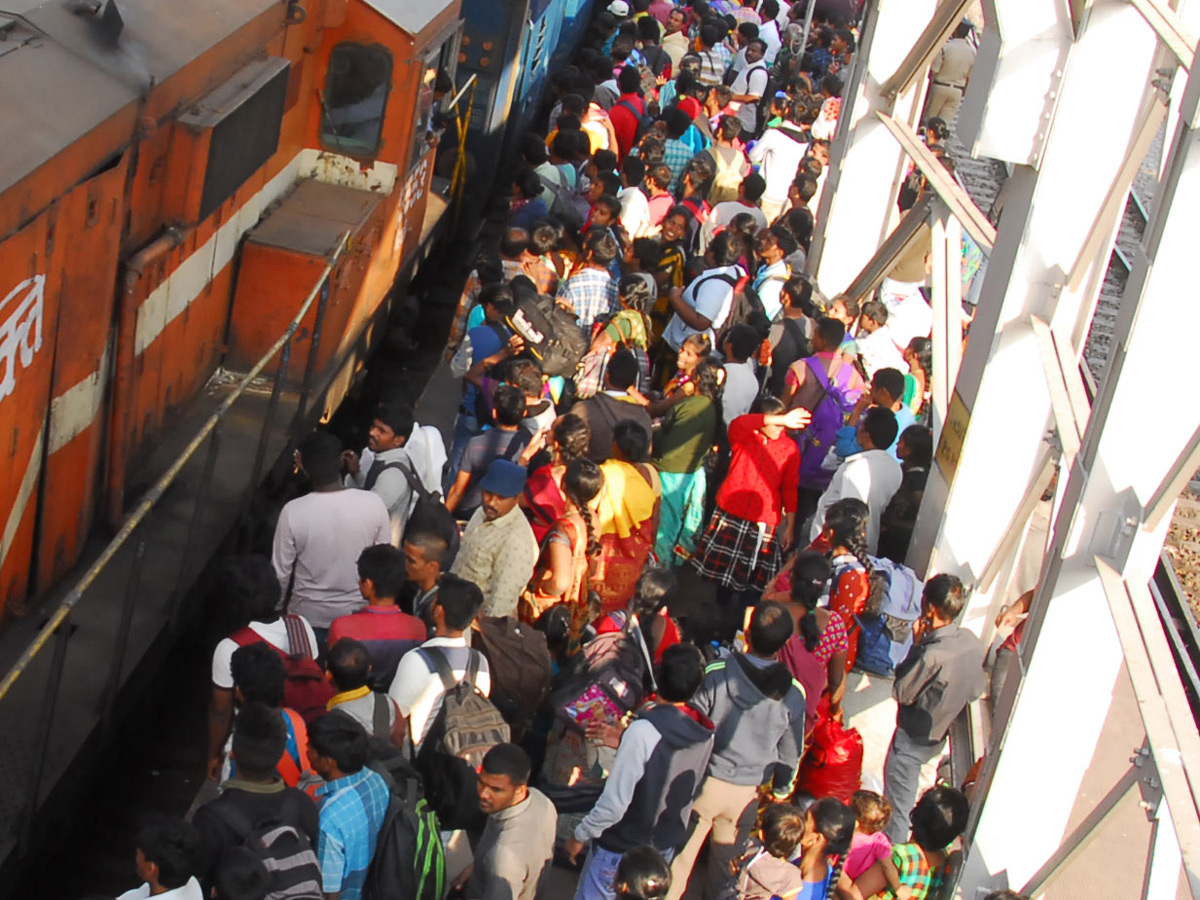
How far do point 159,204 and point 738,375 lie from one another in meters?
3.39

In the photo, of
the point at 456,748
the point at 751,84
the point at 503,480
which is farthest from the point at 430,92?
the point at 751,84

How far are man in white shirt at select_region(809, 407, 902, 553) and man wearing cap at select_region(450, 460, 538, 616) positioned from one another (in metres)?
1.92

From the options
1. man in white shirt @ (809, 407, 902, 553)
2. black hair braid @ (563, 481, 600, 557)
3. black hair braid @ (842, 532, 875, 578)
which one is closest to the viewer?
black hair braid @ (563, 481, 600, 557)

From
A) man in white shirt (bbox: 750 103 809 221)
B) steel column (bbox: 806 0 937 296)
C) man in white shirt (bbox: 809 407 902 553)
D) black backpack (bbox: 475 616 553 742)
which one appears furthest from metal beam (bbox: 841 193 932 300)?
black backpack (bbox: 475 616 553 742)

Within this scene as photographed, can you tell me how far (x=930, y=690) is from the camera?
5.80 metres

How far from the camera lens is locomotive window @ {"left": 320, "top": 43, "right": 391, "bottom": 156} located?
8133mm

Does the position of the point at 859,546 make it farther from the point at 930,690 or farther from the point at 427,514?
the point at 427,514

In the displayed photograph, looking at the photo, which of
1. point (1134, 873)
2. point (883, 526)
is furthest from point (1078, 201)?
point (1134, 873)

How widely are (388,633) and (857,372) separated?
383 cm

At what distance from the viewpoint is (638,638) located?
5.80 meters

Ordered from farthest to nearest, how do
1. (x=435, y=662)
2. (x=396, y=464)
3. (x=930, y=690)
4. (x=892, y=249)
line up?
(x=892, y=249)
(x=396, y=464)
(x=930, y=690)
(x=435, y=662)

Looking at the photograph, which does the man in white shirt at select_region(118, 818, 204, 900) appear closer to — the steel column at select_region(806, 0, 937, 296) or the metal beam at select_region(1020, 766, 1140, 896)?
the metal beam at select_region(1020, 766, 1140, 896)

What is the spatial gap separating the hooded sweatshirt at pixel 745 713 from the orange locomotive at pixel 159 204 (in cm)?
254

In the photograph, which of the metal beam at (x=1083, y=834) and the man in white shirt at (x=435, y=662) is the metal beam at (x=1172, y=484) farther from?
the man in white shirt at (x=435, y=662)
